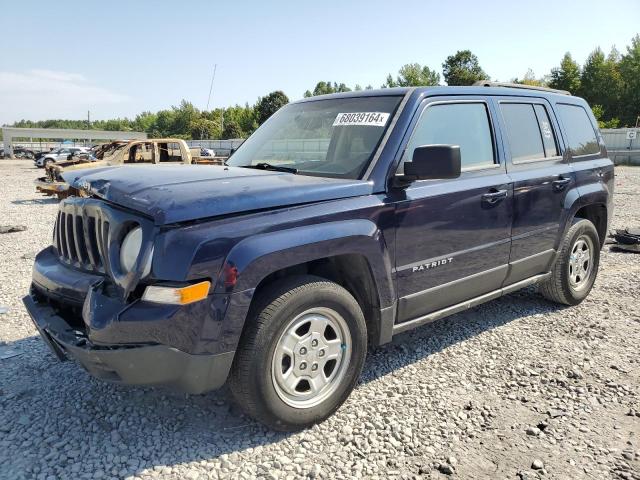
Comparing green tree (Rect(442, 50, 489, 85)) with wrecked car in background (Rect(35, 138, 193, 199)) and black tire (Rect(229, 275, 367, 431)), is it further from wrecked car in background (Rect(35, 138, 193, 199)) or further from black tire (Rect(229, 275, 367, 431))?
Result: black tire (Rect(229, 275, 367, 431))

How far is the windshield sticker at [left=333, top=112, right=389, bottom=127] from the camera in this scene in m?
3.36

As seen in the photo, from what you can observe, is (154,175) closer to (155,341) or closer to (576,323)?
(155,341)

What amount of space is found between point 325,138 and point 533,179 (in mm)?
1779

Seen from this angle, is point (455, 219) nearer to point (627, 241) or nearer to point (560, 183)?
point (560, 183)

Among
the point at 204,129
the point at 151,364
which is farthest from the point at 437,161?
the point at 204,129

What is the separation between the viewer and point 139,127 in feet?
445

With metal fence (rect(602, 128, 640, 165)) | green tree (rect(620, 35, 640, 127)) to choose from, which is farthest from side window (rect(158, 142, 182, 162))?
green tree (rect(620, 35, 640, 127))

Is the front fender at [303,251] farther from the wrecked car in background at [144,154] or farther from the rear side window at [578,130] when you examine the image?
the wrecked car in background at [144,154]

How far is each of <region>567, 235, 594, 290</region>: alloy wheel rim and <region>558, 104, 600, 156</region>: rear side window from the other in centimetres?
86

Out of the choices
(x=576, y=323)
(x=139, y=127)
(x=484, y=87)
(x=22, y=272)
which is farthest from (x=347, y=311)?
(x=139, y=127)

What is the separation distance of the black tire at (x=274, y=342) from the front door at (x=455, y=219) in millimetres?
599

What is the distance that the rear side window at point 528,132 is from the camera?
4.07 m

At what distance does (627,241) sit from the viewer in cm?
739

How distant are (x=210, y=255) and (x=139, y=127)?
14516 centimetres
